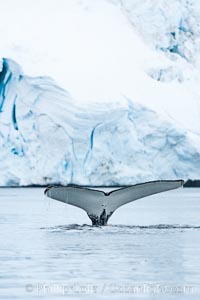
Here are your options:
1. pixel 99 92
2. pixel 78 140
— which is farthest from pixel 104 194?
pixel 99 92

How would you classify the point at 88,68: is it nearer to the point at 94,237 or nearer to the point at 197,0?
the point at 197,0

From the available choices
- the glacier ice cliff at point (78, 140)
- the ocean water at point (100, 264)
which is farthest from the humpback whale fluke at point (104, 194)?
the glacier ice cliff at point (78, 140)

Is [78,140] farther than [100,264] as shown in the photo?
Yes

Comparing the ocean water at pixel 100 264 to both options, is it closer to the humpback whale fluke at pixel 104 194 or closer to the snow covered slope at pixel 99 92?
the humpback whale fluke at pixel 104 194

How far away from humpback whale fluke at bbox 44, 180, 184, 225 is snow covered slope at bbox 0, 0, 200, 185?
19539 millimetres

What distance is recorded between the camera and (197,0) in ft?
133

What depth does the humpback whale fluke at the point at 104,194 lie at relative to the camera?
12.7m

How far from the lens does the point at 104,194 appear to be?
12852 mm

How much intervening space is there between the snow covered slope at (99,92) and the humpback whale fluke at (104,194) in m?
19.5

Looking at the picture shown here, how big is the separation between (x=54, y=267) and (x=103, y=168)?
77.2 ft

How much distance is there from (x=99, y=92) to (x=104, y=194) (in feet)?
79.2

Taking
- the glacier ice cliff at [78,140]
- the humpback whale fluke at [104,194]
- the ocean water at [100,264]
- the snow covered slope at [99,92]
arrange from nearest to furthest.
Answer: the ocean water at [100,264]
the humpback whale fluke at [104,194]
the glacier ice cliff at [78,140]
the snow covered slope at [99,92]

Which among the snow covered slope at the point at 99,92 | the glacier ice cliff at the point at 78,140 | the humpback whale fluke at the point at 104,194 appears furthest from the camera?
the snow covered slope at the point at 99,92

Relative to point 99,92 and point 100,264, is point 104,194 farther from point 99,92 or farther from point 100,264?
point 99,92
